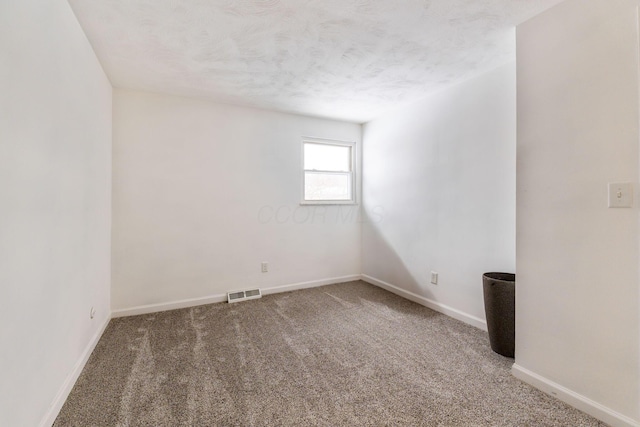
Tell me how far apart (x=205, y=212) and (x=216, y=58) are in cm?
168

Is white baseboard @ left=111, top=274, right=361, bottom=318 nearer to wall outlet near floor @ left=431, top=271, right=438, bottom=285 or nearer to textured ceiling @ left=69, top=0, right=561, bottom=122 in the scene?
wall outlet near floor @ left=431, top=271, right=438, bottom=285

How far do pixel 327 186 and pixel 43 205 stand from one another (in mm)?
3124

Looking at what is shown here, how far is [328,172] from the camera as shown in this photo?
412 centimetres

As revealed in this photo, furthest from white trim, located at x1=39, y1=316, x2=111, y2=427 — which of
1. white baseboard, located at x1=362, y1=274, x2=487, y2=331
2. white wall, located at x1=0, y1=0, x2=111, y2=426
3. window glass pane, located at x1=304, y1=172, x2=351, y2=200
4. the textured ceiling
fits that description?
white baseboard, located at x1=362, y1=274, x2=487, y2=331

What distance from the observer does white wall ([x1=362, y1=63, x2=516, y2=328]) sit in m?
2.46

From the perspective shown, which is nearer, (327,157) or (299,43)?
(299,43)

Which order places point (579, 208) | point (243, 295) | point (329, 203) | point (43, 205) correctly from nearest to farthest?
point (43, 205)
point (579, 208)
point (243, 295)
point (329, 203)

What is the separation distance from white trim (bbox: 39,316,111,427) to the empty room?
0.07 ft

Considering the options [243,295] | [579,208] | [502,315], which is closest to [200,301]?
[243,295]

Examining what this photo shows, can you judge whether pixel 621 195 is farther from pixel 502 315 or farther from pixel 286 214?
pixel 286 214

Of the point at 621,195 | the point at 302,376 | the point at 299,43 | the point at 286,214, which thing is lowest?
the point at 302,376

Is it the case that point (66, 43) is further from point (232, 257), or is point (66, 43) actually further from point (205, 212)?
point (232, 257)

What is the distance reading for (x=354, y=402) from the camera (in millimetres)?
1651

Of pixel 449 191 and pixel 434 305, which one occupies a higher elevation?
pixel 449 191
